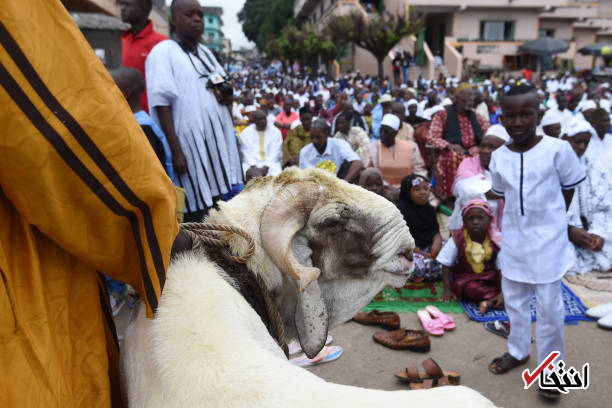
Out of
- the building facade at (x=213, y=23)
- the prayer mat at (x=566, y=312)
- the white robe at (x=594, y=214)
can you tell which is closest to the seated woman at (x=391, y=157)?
the white robe at (x=594, y=214)

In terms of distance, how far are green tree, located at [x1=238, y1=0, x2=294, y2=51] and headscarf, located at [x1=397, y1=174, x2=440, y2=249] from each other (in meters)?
55.0

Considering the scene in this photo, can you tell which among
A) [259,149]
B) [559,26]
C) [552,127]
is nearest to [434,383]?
[552,127]

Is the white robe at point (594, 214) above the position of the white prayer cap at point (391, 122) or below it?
below

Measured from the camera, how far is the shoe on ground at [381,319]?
14.8 ft

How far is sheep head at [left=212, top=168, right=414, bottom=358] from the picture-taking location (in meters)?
1.49

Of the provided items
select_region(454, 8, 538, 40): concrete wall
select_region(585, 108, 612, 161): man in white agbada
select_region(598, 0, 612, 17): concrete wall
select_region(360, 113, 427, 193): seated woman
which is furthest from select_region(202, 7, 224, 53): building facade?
select_region(585, 108, 612, 161): man in white agbada

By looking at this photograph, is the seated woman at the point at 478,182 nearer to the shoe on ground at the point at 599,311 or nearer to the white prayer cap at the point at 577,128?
the white prayer cap at the point at 577,128

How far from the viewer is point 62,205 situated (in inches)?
35.2

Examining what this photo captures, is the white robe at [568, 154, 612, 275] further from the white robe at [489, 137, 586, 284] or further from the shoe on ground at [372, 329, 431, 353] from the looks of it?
the white robe at [489, 137, 586, 284]

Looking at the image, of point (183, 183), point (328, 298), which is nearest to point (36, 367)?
point (328, 298)

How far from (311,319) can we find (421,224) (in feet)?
14.8

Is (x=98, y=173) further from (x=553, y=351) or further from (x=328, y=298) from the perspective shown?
(x=553, y=351)

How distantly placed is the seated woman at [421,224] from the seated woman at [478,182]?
1.41 feet

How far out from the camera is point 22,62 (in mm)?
799
